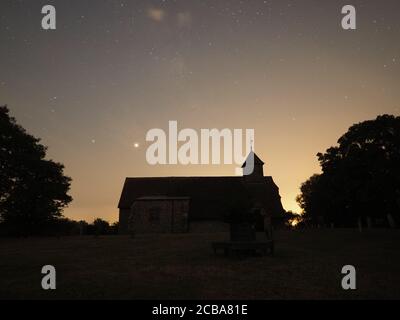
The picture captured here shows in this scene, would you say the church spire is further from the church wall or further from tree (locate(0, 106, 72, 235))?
tree (locate(0, 106, 72, 235))

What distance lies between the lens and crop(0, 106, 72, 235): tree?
35438 mm

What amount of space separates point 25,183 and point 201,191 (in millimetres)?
22392

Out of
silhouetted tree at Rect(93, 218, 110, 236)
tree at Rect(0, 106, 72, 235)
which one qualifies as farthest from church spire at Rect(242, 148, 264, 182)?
tree at Rect(0, 106, 72, 235)

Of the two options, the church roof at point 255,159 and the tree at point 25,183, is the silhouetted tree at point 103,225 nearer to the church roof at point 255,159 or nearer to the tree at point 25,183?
the tree at point 25,183

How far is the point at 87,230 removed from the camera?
4428 cm

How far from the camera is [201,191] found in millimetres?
46781

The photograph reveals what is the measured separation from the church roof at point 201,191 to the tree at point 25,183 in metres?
11.0

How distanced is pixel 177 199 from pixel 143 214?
481cm

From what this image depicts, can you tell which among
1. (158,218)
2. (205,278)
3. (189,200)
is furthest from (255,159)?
(205,278)

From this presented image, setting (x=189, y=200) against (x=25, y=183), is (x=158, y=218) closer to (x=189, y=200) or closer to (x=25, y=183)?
(x=189, y=200)

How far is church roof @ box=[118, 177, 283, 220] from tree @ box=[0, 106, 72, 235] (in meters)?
11.0
